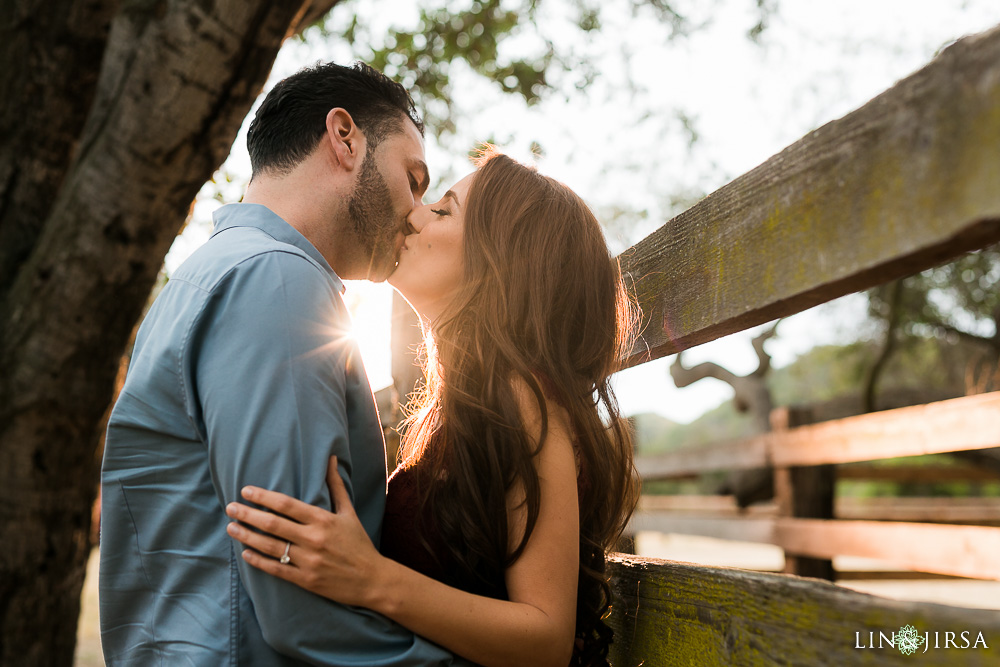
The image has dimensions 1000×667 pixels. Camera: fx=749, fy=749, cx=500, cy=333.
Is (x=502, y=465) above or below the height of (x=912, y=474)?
below

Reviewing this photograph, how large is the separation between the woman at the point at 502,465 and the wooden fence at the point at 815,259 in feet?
0.42

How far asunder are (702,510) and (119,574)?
9.48 meters

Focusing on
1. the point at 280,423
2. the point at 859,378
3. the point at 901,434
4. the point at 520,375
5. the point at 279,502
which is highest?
the point at 859,378

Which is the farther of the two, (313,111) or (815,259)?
(313,111)

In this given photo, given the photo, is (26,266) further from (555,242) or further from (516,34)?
(516,34)

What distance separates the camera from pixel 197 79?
9.87 ft

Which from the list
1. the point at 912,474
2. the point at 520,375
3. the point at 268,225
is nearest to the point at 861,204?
the point at 520,375

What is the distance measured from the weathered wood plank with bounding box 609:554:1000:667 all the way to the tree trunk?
8.11ft

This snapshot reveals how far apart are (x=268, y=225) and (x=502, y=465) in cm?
85

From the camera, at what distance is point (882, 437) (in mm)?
4164

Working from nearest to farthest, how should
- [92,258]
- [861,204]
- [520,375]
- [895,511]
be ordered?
[861,204], [520,375], [92,258], [895,511]

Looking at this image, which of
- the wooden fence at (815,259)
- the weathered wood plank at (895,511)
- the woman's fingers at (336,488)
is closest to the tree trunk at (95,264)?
the wooden fence at (815,259)

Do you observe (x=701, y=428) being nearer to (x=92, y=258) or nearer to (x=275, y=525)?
(x=92, y=258)

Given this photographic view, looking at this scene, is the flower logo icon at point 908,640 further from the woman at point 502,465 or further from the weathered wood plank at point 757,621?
the woman at point 502,465
